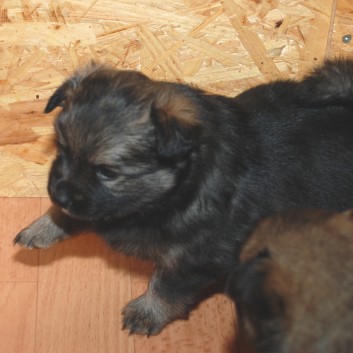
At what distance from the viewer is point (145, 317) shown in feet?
8.29

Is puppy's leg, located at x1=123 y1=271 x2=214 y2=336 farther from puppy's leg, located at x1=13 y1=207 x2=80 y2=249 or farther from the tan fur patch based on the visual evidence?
the tan fur patch

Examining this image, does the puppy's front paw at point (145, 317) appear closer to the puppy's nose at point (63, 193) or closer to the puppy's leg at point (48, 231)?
the puppy's leg at point (48, 231)

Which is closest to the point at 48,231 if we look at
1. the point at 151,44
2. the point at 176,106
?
the point at 176,106

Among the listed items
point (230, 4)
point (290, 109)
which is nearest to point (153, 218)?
point (290, 109)

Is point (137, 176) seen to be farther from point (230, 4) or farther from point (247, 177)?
point (230, 4)

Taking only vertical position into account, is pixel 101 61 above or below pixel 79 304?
above

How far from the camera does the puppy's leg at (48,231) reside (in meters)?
2.54

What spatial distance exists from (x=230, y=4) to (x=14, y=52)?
2.98 feet

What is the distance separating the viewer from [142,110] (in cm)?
207

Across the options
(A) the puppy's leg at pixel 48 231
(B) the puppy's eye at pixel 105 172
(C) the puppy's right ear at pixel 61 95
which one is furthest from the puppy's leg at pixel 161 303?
(C) the puppy's right ear at pixel 61 95

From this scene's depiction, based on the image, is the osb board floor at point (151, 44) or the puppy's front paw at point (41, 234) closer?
the puppy's front paw at point (41, 234)

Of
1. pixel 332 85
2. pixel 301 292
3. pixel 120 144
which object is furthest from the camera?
pixel 332 85

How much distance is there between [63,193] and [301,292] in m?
0.76

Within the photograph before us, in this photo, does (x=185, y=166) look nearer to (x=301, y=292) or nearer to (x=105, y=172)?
(x=105, y=172)
